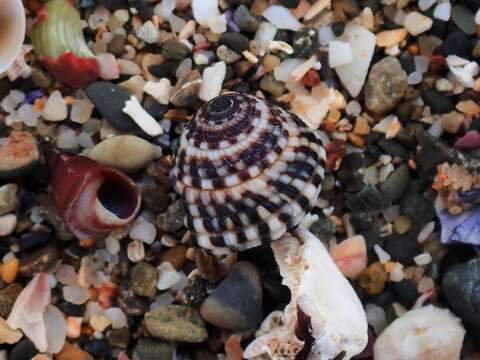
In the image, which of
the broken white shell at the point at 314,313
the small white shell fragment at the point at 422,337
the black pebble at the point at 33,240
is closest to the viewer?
the broken white shell at the point at 314,313

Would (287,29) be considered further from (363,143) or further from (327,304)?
(327,304)

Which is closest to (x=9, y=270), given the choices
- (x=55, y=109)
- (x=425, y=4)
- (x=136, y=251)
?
(x=136, y=251)

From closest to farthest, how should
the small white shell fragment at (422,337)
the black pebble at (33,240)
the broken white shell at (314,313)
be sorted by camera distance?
the broken white shell at (314,313) < the small white shell fragment at (422,337) < the black pebble at (33,240)

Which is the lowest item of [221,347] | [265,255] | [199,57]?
[221,347]

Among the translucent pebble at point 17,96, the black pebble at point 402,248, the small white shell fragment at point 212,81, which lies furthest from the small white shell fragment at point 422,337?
the translucent pebble at point 17,96

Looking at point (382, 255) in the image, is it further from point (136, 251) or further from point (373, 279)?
point (136, 251)

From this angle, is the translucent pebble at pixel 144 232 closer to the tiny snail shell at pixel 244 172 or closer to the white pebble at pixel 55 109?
the tiny snail shell at pixel 244 172

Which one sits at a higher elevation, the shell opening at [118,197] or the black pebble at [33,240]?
the shell opening at [118,197]

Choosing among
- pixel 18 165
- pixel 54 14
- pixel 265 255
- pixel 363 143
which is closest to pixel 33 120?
pixel 18 165
